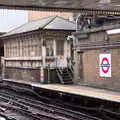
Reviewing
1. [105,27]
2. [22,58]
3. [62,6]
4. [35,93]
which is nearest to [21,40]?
[22,58]

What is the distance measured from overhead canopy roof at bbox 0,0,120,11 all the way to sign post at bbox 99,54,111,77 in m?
7.67

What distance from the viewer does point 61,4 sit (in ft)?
38.1

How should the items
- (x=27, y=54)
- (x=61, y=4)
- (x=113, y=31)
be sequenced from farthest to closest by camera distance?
(x=27, y=54) < (x=113, y=31) < (x=61, y=4)

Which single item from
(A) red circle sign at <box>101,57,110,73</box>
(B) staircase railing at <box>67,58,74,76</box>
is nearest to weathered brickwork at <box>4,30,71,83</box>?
(B) staircase railing at <box>67,58,74,76</box>

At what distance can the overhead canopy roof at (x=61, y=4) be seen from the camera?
1098cm

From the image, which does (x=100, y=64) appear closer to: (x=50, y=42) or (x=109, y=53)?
(x=109, y=53)

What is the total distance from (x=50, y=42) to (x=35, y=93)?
11.4 feet

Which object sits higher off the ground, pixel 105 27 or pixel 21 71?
pixel 105 27

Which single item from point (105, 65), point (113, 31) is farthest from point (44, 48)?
point (113, 31)

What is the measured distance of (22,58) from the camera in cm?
2836

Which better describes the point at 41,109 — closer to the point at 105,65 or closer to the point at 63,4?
the point at 105,65

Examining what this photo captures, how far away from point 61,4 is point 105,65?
924cm

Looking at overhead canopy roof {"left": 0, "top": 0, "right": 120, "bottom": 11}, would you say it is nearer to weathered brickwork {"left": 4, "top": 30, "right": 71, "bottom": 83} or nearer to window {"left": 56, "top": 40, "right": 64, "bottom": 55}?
weathered brickwork {"left": 4, "top": 30, "right": 71, "bottom": 83}

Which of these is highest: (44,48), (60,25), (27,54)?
(60,25)
